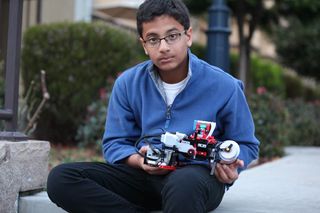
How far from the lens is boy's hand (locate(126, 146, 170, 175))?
115 inches

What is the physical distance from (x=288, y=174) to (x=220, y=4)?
2552 millimetres

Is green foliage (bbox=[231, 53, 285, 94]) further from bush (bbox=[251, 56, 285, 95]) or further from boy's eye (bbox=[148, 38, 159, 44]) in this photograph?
boy's eye (bbox=[148, 38, 159, 44])

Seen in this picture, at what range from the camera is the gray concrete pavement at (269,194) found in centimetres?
328

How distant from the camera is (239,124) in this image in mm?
3014

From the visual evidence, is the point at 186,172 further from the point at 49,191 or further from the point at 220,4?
the point at 220,4

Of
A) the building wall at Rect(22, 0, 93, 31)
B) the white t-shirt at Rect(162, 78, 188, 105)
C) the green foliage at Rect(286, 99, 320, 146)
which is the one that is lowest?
the green foliage at Rect(286, 99, 320, 146)

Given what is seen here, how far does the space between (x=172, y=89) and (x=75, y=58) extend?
3855mm

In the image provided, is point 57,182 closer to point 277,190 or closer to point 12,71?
point 12,71

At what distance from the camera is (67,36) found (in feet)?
22.5

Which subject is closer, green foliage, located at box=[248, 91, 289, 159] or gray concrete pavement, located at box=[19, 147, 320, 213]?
gray concrete pavement, located at box=[19, 147, 320, 213]

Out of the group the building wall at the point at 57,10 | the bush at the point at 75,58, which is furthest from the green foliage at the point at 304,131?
the building wall at the point at 57,10

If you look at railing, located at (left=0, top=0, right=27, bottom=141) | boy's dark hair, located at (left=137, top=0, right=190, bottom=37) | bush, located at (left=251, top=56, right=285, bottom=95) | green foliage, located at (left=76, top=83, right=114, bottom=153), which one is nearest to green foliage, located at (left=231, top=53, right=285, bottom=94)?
bush, located at (left=251, top=56, right=285, bottom=95)

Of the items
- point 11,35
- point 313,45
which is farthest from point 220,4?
point 313,45

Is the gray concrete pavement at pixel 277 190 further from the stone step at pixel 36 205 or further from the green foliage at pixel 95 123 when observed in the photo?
the green foliage at pixel 95 123
